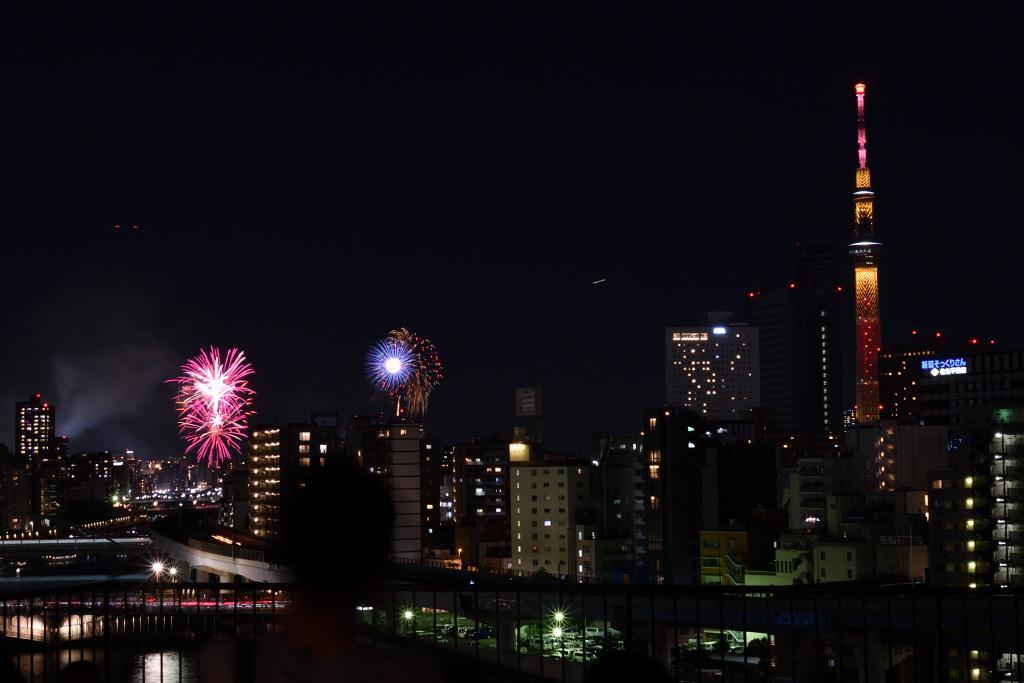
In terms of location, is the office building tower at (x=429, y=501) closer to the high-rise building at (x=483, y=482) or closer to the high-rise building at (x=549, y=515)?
the high-rise building at (x=483, y=482)

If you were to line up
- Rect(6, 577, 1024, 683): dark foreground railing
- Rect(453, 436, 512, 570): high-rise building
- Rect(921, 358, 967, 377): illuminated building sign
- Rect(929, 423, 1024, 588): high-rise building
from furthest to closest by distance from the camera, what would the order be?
Rect(921, 358, 967, 377): illuminated building sign
Rect(453, 436, 512, 570): high-rise building
Rect(929, 423, 1024, 588): high-rise building
Rect(6, 577, 1024, 683): dark foreground railing

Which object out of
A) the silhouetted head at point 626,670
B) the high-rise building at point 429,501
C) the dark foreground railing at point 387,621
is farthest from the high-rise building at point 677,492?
the silhouetted head at point 626,670

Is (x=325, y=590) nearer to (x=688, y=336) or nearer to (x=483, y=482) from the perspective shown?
(x=483, y=482)

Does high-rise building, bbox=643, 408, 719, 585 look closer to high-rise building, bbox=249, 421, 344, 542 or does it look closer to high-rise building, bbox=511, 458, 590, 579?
high-rise building, bbox=511, 458, 590, 579

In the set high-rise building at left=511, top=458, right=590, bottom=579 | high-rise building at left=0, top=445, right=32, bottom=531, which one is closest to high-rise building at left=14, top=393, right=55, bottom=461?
high-rise building at left=0, top=445, right=32, bottom=531

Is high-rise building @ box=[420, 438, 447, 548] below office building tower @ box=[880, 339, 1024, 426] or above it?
below

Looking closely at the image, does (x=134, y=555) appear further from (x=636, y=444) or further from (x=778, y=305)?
(x=778, y=305)
